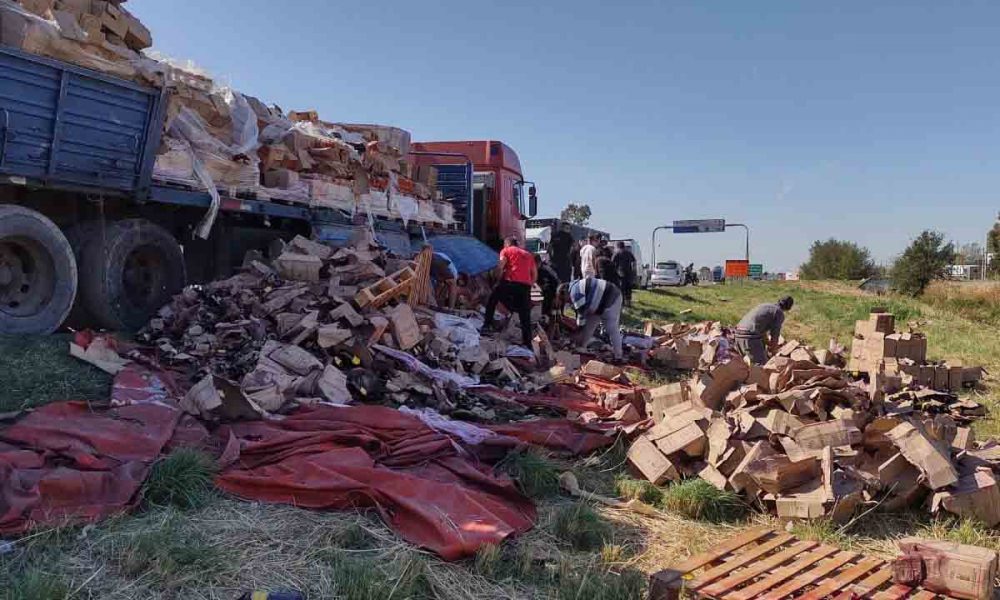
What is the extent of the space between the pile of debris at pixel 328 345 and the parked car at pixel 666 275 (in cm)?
3099

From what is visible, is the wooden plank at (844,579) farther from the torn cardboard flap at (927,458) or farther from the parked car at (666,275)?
the parked car at (666,275)

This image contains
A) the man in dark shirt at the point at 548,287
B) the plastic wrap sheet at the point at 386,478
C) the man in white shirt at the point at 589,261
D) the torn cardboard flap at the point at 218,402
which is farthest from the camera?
the man in white shirt at the point at 589,261

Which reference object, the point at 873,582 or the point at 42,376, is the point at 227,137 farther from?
the point at 873,582

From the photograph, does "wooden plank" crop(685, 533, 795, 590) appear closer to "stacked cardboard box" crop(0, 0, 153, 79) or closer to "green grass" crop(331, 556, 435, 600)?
"green grass" crop(331, 556, 435, 600)

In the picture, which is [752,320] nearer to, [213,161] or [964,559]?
[964,559]

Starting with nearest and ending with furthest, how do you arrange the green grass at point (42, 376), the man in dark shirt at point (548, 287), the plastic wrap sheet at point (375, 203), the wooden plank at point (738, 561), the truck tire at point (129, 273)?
1. the wooden plank at point (738, 561)
2. the green grass at point (42, 376)
3. the truck tire at point (129, 273)
4. the plastic wrap sheet at point (375, 203)
5. the man in dark shirt at point (548, 287)

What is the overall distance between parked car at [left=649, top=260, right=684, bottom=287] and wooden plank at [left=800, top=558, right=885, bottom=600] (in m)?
35.4

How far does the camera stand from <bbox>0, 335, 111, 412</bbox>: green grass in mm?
5168

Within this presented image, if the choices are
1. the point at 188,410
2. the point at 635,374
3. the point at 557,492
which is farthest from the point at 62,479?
the point at 635,374

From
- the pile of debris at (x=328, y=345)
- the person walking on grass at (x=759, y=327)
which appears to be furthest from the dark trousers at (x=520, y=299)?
the person walking on grass at (x=759, y=327)

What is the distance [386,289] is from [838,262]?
6398 cm

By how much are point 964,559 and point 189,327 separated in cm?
641

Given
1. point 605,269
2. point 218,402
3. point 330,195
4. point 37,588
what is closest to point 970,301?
point 605,269

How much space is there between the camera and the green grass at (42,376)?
17.0ft
